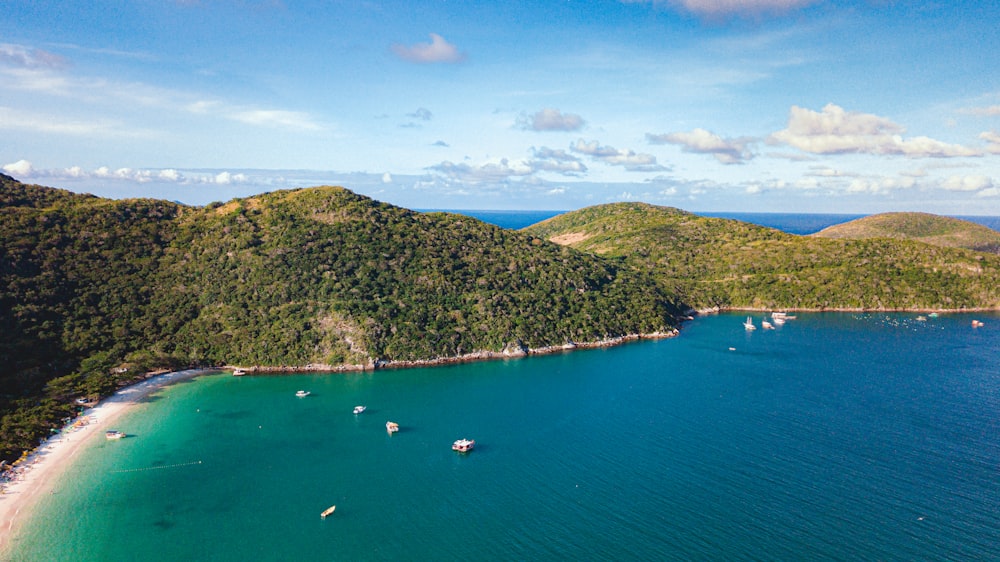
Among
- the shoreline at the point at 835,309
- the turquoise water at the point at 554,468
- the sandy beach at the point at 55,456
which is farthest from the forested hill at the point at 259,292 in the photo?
the shoreline at the point at 835,309

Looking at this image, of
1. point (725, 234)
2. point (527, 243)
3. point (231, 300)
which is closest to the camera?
point (231, 300)

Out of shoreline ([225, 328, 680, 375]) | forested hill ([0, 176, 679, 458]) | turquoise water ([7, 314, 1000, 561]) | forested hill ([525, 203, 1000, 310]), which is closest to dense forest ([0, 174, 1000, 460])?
forested hill ([0, 176, 679, 458])

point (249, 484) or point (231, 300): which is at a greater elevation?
point (231, 300)

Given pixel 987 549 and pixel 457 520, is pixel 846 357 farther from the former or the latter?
pixel 457 520

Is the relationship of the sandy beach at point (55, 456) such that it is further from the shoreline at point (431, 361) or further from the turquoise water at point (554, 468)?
the shoreline at point (431, 361)

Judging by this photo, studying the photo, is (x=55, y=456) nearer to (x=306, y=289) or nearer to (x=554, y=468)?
(x=306, y=289)

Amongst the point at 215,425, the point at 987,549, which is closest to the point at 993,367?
the point at 987,549
